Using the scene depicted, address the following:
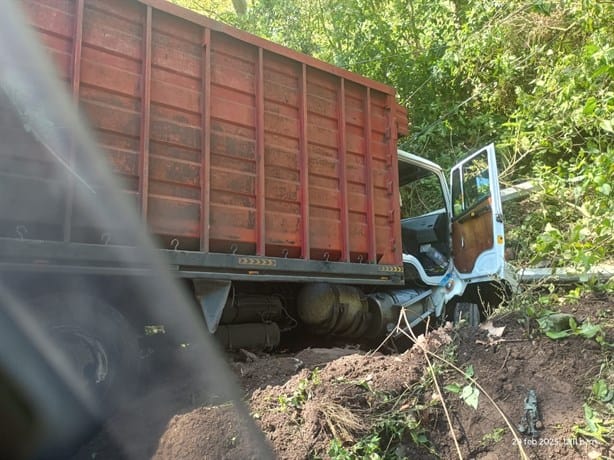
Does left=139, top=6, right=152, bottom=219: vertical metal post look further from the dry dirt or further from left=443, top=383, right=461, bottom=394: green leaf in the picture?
left=443, top=383, right=461, bottom=394: green leaf

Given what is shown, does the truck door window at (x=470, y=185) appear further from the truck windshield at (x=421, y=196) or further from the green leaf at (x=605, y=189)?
the green leaf at (x=605, y=189)

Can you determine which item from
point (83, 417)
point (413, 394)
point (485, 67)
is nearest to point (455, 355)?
point (413, 394)

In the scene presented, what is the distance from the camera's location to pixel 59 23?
122 inches

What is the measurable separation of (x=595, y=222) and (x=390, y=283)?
1.89 m

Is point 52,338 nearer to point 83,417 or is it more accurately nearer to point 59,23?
point 83,417

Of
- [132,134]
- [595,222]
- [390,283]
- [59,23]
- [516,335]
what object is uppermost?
[59,23]

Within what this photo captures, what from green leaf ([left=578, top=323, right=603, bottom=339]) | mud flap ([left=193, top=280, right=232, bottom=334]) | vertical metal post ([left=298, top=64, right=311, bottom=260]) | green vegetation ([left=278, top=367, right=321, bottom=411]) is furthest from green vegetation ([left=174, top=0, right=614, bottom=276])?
mud flap ([left=193, top=280, right=232, bottom=334])

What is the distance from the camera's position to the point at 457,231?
5871 millimetres

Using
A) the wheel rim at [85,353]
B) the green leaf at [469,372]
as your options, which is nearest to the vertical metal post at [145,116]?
the wheel rim at [85,353]

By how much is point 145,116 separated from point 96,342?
1.60 metres

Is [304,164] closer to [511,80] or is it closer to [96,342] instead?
[96,342]

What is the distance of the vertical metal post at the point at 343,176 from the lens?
4.47 metres

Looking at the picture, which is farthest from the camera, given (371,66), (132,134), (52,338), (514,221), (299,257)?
(371,66)

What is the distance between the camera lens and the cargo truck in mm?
2973
